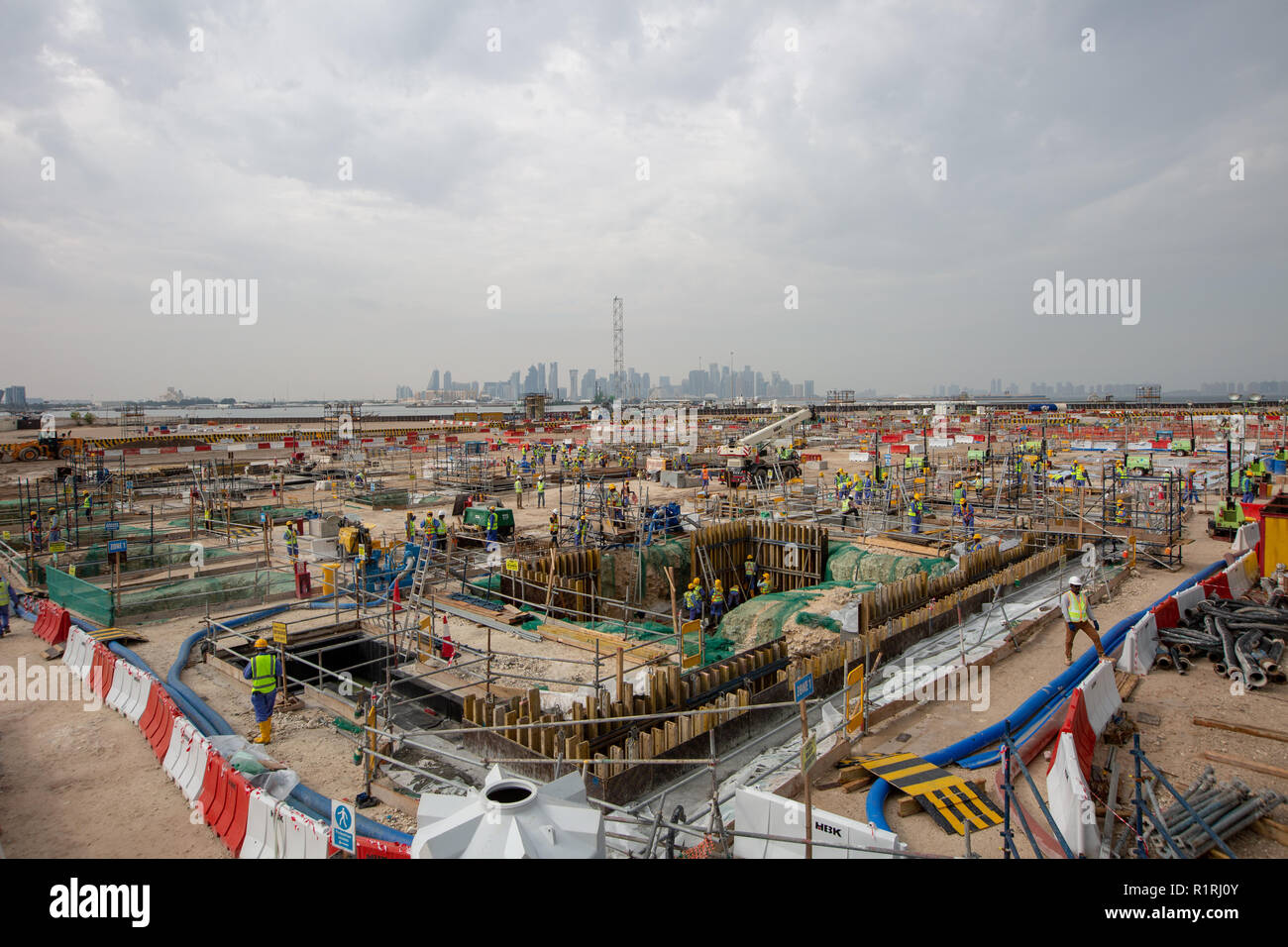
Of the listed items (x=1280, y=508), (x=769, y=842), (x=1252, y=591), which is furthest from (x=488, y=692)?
(x=1280, y=508)

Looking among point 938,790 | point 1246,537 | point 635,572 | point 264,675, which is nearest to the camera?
point 938,790

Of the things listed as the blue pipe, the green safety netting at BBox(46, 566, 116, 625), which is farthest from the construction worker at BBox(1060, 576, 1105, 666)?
the green safety netting at BBox(46, 566, 116, 625)

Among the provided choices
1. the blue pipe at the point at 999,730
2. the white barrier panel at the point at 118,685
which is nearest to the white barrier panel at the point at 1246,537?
the blue pipe at the point at 999,730

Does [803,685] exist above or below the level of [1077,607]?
below

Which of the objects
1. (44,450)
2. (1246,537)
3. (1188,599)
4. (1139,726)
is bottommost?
(1139,726)

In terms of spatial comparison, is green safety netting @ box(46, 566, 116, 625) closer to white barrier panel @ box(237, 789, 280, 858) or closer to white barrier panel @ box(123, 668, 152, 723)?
white barrier panel @ box(123, 668, 152, 723)

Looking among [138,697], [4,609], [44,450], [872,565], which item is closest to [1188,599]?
[872,565]

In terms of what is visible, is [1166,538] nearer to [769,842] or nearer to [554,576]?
[554,576]

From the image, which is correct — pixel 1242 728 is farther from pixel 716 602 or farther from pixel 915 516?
pixel 915 516
